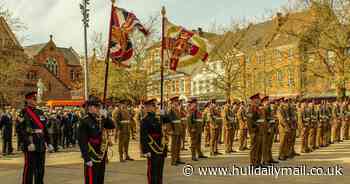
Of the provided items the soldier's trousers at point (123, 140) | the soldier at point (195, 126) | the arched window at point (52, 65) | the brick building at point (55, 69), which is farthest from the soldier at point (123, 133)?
the arched window at point (52, 65)

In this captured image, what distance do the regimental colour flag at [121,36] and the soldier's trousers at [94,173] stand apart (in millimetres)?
4642

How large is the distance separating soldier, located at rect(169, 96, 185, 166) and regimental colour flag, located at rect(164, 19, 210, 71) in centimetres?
108

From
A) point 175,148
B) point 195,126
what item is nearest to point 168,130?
point 175,148

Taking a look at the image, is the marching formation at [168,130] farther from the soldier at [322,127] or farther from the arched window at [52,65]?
the arched window at [52,65]

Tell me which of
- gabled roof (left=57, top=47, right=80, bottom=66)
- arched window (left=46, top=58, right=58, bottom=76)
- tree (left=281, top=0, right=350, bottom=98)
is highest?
gabled roof (left=57, top=47, right=80, bottom=66)

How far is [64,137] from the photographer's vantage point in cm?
2242

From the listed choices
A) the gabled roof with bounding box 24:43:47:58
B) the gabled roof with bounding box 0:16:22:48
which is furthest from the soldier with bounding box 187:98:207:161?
the gabled roof with bounding box 24:43:47:58

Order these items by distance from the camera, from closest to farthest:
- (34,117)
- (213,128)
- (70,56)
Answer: (34,117) < (213,128) < (70,56)

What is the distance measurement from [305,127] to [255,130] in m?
4.71

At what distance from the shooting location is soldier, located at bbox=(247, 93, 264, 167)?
501 inches

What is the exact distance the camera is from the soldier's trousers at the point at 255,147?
12.8 meters

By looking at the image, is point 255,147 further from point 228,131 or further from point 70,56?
point 70,56

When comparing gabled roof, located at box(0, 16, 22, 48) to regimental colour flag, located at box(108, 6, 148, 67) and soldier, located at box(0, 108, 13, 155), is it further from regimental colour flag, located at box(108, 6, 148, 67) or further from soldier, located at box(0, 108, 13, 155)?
regimental colour flag, located at box(108, 6, 148, 67)

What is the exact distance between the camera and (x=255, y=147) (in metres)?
12.8
